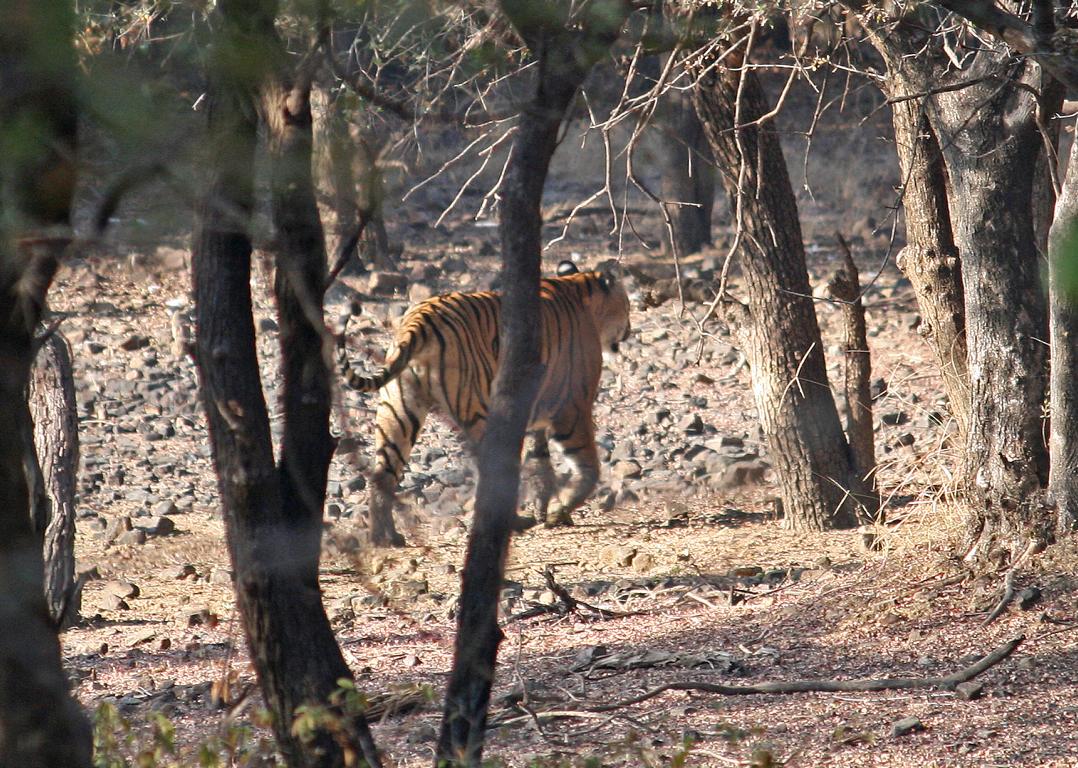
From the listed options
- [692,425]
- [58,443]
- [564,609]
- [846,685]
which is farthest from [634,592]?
[692,425]

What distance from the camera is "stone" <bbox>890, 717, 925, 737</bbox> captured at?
140 inches

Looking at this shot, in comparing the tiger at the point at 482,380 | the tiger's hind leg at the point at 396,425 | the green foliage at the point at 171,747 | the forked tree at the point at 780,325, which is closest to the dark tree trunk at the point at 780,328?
the forked tree at the point at 780,325

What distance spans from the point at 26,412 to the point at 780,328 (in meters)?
4.32

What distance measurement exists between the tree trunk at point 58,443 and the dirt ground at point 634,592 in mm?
411

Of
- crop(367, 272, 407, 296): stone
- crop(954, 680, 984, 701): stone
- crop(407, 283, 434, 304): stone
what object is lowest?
crop(954, 680, 984, 701): stone

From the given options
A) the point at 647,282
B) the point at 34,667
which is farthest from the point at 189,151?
the point at 647,282

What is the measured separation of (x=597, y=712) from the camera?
378cm

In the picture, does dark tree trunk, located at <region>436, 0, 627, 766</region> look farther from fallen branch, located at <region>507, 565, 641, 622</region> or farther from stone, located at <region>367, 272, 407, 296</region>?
stone, located at <region>367, 272, 407, 296</region>

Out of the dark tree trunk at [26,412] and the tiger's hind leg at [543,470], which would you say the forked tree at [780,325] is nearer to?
the tiger's hind leg at [543,470]

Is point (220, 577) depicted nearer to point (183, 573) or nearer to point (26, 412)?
point (183, 573)

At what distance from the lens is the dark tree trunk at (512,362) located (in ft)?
9.14

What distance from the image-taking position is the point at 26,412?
2637mm

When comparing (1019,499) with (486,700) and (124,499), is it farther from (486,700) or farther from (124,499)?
(124,499)

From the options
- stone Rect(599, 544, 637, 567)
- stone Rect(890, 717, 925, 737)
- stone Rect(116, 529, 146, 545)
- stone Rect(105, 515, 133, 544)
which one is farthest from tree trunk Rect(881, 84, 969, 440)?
stone Rect(105, 515, 133, 544)
